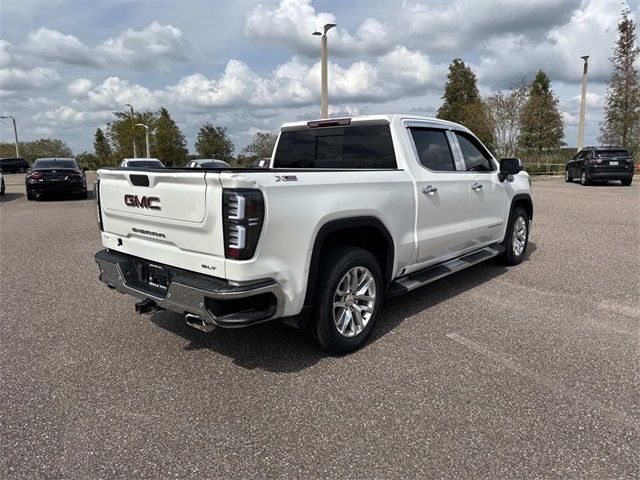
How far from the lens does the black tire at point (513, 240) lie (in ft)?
21.1

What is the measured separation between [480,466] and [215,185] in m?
2.16

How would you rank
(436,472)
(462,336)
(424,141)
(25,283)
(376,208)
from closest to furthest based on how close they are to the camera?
(436,472), (376,208), (462,336), (424,141), (25,283)

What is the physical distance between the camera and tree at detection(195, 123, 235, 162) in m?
47.5

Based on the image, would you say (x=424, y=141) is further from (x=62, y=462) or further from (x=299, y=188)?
(x=62, y=462)

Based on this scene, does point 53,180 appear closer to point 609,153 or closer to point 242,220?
point 242,220

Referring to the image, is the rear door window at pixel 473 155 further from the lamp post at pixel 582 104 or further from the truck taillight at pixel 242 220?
the lamp post at pixel 582 104

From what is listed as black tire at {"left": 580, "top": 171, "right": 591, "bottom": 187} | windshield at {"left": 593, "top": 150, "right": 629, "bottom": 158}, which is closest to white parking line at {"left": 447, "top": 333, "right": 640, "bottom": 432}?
windshield at {"left": 593, "top": 150, "right": 629, "bottom": 158}

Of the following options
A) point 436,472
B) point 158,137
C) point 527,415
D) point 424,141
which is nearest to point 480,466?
point 436,472

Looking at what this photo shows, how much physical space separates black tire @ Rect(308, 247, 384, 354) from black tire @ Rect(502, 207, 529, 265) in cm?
319

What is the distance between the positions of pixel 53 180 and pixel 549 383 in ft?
56.3

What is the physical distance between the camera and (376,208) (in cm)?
388

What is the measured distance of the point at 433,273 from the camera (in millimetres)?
4820

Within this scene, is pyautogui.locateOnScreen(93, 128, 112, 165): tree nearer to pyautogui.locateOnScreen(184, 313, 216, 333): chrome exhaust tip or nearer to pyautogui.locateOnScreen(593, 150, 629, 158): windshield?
pyautogui.locateOnScreen(593, 150, 629, 158): windshield

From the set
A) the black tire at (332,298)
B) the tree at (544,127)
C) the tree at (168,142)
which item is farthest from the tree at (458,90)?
the black tire at (332,298)
